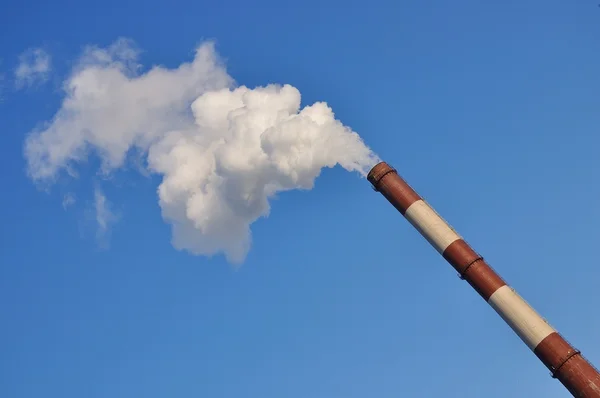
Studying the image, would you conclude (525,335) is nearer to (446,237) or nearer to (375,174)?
(446,237)

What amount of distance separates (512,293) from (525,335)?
1231 millimetres

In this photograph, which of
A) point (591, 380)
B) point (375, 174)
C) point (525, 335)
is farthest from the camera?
point (375, 174)

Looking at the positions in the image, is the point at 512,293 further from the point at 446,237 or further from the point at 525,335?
the point at 446,237

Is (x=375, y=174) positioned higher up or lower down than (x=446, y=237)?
higher up

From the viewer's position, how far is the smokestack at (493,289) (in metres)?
18.3

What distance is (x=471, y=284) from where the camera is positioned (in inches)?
807

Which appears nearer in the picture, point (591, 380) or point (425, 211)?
point (591, 380)

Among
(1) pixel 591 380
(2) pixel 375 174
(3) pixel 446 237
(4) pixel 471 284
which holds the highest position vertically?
(2) pixel 375 174

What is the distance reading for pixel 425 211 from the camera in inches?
850

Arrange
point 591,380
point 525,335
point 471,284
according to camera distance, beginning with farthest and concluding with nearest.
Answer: point 471,284, point 525,335, point 591,380

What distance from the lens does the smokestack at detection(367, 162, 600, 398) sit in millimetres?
18312

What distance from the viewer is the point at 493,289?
1995 centimetres

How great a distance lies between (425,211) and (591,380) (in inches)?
262

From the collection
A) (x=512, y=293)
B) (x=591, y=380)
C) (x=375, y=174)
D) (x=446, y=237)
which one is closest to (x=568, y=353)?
(x=591, y=380)
